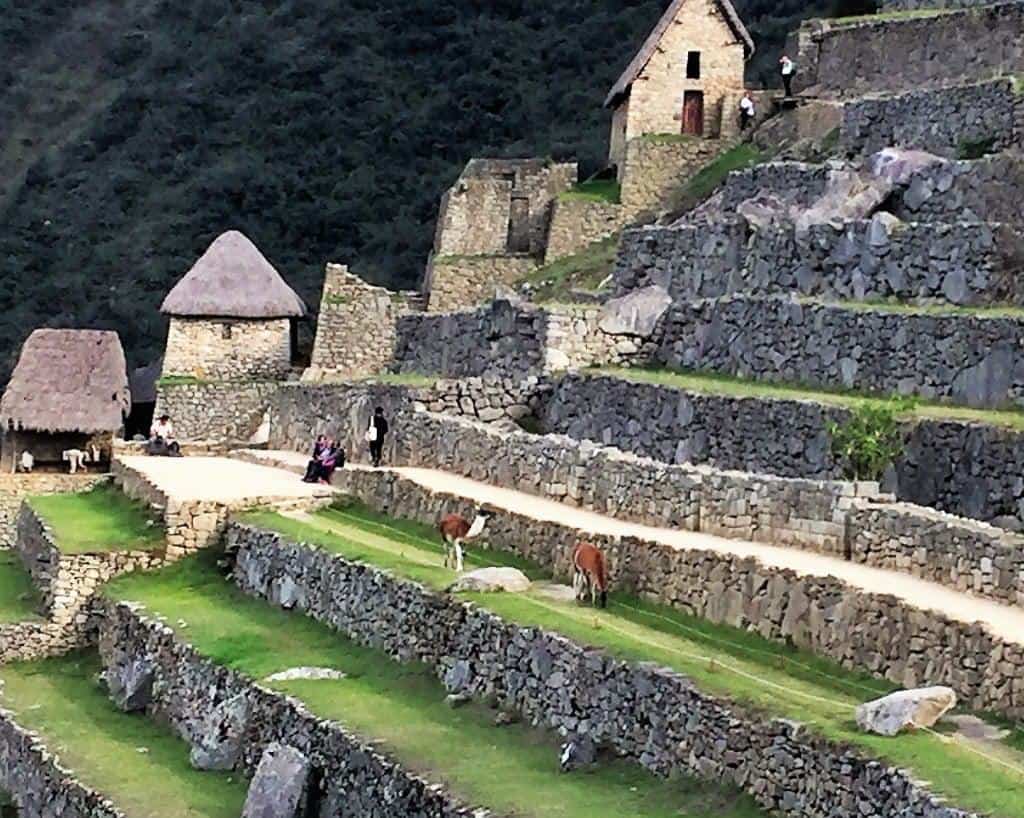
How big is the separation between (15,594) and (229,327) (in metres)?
13.8

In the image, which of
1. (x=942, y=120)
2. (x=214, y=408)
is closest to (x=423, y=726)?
(x=942, y=120)

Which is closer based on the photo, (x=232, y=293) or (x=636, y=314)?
(x=636, y=314)

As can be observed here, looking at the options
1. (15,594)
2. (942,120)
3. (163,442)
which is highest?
(942,120)

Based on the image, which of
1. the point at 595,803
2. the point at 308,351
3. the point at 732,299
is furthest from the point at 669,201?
the point at 595,803

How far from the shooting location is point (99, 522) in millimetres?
29203

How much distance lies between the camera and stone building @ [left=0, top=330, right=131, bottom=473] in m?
42.0

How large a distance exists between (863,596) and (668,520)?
4.55 metres

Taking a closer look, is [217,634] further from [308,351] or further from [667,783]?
[308,351]

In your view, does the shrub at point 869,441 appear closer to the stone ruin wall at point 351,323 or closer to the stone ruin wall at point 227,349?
the stone ruin wall at point 351,323

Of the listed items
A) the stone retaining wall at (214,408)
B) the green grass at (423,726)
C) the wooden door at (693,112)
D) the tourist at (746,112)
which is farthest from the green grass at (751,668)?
the stone retaining wall at (214,408)

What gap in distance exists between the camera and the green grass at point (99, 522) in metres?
26.9

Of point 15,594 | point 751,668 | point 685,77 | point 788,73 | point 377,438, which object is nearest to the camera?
point 751,668

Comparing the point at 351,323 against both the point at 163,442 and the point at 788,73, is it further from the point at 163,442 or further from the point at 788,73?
the point at 788,73

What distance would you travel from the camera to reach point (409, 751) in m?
17.1
